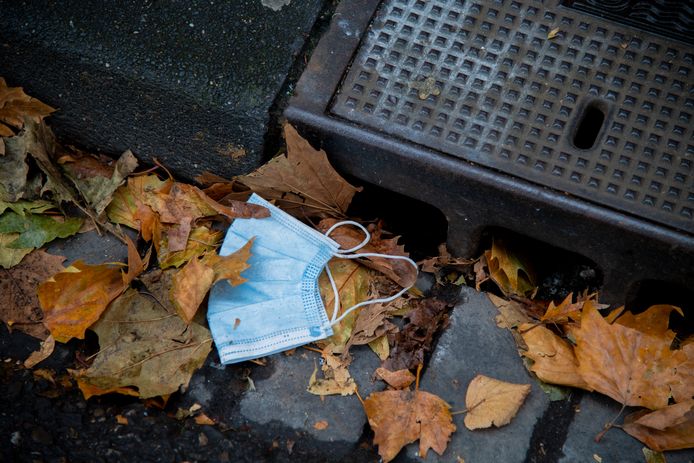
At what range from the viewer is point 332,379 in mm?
2057

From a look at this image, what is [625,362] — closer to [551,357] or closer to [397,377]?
[551,357]

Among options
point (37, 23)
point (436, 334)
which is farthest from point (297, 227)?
point (37, 23)

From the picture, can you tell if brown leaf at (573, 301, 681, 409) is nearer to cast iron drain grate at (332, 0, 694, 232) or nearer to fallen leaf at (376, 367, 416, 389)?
cast iron drain grate at (332, 0, 694, 232)

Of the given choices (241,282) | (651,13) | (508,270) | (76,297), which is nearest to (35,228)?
(76,297)

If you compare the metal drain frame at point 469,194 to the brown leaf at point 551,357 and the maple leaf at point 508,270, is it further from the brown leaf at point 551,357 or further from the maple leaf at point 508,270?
the brown leaf at point 551,357

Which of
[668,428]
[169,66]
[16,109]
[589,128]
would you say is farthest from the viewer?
[16,109]

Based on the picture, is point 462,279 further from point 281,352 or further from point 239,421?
point 239,421

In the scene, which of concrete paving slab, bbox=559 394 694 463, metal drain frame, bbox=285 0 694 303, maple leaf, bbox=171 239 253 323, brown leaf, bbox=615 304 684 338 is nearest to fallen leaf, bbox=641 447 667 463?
concrete paving slab, bbox=559 394 694 463

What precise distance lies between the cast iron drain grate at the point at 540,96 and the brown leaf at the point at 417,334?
0.46m

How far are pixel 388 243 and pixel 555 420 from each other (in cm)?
71

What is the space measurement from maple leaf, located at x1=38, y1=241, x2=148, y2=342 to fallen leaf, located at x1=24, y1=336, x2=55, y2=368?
50 millimetres

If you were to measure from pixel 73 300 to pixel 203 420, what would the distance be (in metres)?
0.51

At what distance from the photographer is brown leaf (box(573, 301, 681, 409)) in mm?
1969

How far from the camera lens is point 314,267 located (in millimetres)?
2184
